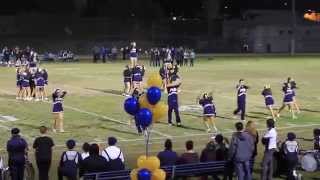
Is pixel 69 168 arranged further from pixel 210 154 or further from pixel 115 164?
pixel 210 154

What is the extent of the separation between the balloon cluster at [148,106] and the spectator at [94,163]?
176cm

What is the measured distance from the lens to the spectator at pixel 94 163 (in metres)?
12.6

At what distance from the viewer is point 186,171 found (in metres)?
13.8

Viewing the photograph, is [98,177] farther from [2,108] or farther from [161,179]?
[2,108]

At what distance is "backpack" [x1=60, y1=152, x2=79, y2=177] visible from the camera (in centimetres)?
1363

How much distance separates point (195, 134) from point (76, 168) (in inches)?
354

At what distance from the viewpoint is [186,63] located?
5619cm

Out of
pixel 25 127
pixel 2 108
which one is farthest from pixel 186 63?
pixel 25 127

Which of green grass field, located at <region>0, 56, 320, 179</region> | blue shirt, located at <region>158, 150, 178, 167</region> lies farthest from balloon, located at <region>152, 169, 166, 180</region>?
green grass field, located at <region>0, 56, 320, 179</region>

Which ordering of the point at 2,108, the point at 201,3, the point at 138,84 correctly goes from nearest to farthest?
the point at 2,108 < the point at 138,84 < the point at 201,3

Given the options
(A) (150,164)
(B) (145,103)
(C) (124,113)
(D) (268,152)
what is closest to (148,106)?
(B) (145,103)

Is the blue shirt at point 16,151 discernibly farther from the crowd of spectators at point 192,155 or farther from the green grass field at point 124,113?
the green grass field at point 124,113

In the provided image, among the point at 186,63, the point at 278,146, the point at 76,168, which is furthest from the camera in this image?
the point at 186,63

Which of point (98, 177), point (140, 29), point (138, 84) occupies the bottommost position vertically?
point (98, 177)
